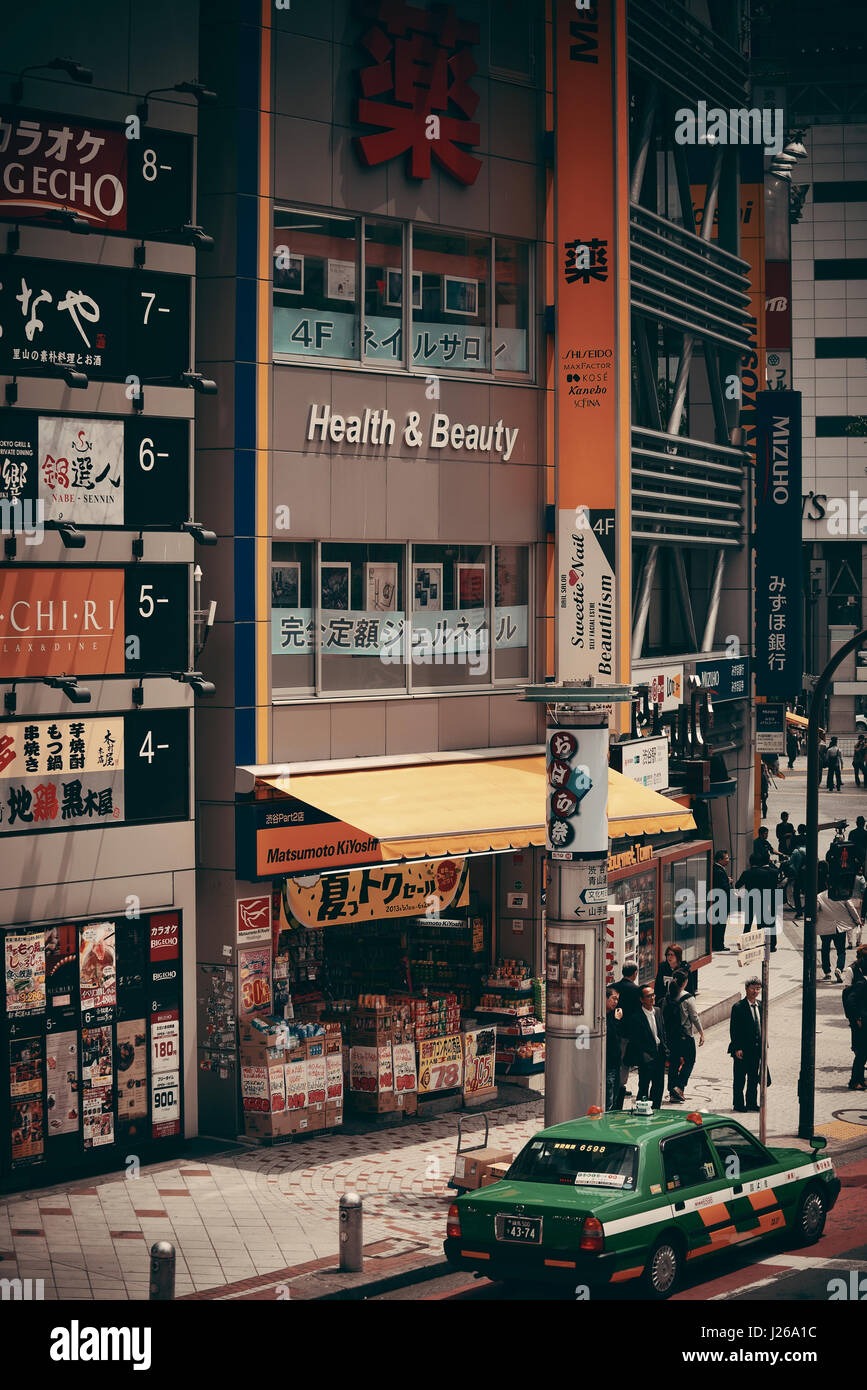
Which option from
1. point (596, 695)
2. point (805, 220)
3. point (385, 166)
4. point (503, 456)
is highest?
point (805, 220)

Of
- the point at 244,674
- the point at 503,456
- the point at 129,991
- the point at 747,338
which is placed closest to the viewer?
the point at 129,991

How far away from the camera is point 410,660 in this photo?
22766 millimetres

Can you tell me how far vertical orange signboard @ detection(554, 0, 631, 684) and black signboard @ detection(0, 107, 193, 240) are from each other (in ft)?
21.4

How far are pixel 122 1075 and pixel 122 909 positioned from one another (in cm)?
176

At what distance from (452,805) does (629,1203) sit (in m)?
7.77

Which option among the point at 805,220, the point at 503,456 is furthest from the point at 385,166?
the point at 805,220

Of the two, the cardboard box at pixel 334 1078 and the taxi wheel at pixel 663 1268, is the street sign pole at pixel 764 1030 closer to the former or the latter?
the cardboard box at pixel 334 1078

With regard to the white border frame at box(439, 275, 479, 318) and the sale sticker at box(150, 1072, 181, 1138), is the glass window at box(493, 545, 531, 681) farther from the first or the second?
the sale sticker at box(150, 1072, 181, 1138)

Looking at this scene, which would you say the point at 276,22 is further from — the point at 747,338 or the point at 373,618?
the point at 747,338

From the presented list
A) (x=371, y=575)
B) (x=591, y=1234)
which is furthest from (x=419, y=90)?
(x=591, y=1234)

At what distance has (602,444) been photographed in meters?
24.5

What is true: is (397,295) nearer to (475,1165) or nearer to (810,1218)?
(475,1165)

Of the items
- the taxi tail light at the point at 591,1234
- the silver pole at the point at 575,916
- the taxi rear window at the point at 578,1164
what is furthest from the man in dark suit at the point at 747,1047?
the taxi tail light at the point at 591,1234

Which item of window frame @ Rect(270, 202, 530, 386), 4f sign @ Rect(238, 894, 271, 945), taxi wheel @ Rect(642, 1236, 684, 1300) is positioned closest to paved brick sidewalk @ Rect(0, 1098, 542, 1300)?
4f sign @ Rect(238, 894, 271, 945)
